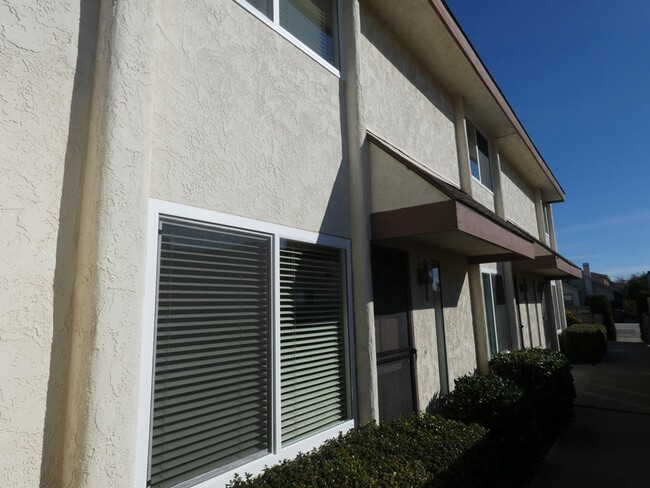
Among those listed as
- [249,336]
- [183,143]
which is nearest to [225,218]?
[183,143]

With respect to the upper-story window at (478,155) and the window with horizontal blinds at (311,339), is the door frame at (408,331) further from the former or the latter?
the upper-story window at (478,155)

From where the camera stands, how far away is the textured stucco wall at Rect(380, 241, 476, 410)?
6.78 meters

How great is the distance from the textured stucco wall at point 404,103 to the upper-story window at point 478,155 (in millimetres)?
1494

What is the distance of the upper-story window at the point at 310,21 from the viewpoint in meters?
4.64

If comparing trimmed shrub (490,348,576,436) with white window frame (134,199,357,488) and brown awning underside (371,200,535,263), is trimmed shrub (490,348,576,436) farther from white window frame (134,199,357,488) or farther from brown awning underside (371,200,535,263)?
white window frame (134,199,357,488)

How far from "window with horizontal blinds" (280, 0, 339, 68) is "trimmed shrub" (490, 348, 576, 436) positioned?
254 inches

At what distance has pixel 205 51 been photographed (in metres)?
3.70

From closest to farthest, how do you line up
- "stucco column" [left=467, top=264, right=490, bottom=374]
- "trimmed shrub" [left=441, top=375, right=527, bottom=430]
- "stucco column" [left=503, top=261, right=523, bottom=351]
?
"trimmed shrub" [left=441, top=375, right=527, bottom=430]
"stucco column" [left=467, top=264, right=490, bottom=374]
"stucco column" [left=503, top=261, right=523, bottom=351]

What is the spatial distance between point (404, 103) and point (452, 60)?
1817 mm

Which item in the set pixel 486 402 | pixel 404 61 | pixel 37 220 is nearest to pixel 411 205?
pixel 486 402

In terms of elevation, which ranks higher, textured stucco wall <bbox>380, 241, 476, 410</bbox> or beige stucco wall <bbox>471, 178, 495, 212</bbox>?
beige stucco wall <bbox>471, 178, 495, 212</bbox>

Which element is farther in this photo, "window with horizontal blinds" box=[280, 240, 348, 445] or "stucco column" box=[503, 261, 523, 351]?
"stucco column" box=[503, 261, 523, 351]

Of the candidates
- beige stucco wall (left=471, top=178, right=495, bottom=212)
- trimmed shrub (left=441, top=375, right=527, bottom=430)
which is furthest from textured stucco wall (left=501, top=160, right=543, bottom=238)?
trimmed shrub (left=441, top=375, right=527, bottom=430)

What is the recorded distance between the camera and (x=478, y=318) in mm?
8938
